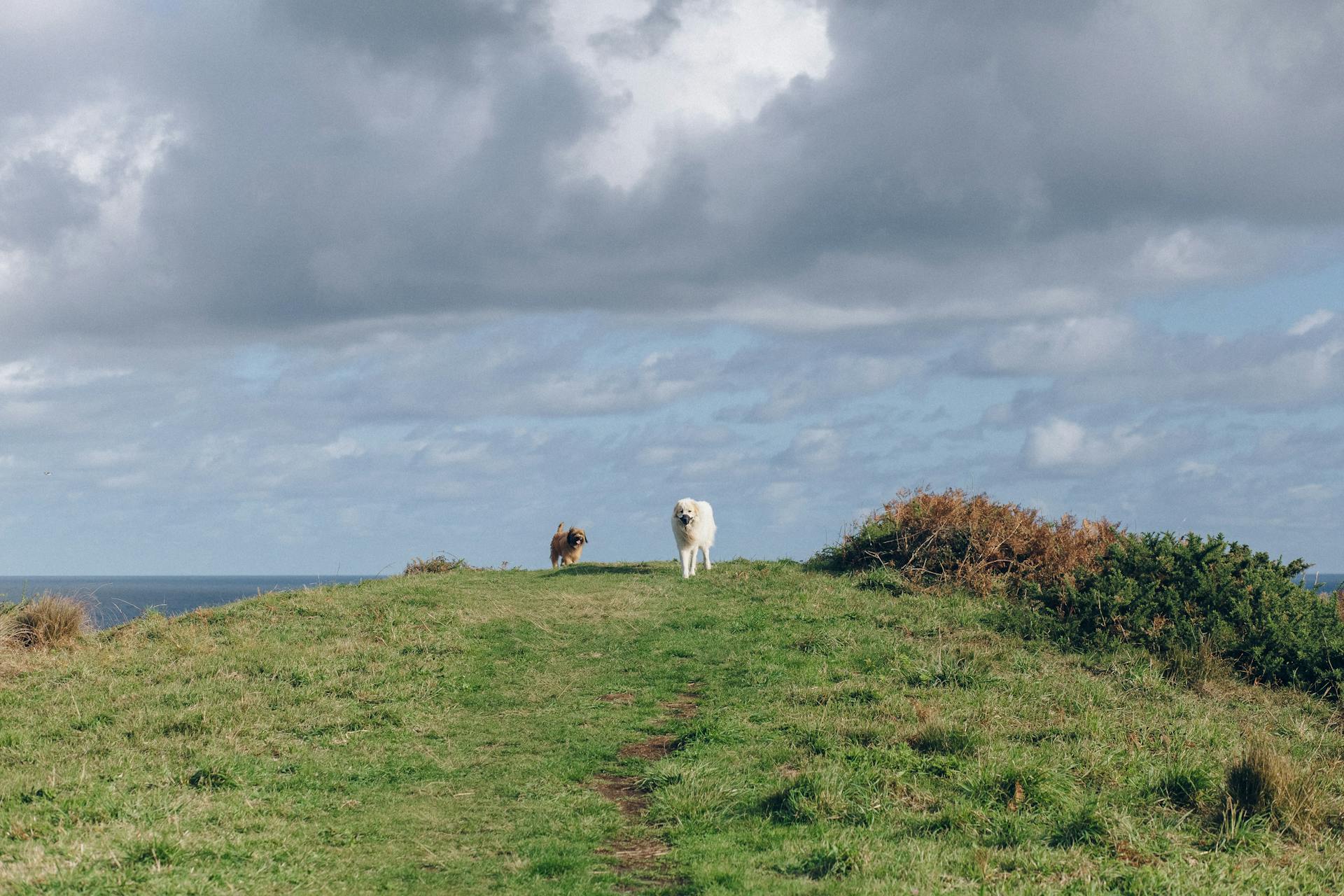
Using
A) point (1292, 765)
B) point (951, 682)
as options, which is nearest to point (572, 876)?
point (1292, 765)

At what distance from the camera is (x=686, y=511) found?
24469mm

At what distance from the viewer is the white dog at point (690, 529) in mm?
24625

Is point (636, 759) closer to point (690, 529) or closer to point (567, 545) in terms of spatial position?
point (690, 529)

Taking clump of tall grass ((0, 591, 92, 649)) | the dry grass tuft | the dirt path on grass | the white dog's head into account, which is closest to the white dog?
the white dog's head

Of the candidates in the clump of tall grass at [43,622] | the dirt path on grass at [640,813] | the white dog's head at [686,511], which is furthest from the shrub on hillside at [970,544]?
the clump of tall grass at [43,622]

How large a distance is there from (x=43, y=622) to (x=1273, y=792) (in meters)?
18.6

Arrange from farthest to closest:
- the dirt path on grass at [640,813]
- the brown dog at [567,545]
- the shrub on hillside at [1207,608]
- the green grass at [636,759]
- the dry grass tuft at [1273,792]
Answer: the brown dog at [567,545] < the shrub on hillside at [1207,608] < the dry grass tuft at [1273,792] < the green grass at [636,759] < the dirt path on grass at [640,813]

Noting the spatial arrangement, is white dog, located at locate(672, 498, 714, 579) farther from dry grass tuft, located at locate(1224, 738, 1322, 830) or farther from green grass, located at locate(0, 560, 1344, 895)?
dry grass tuft, located at locate(1224, 738, 1322, 830)

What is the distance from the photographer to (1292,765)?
985cm

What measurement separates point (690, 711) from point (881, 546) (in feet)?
42.0

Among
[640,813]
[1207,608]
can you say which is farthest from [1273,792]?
[1207,608]

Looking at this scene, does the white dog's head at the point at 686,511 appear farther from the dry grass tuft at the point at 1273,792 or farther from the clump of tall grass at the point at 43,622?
the dry grass tuft at the point at 1273,792

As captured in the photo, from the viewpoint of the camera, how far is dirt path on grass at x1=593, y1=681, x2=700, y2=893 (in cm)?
811

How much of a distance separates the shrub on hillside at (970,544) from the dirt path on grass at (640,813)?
10616 millimetres
